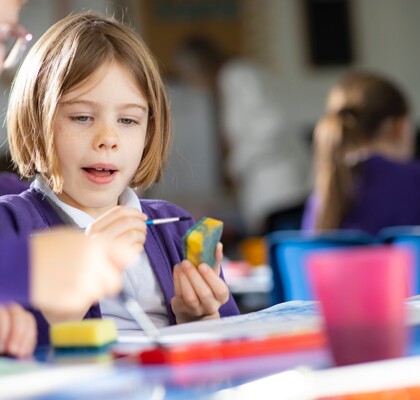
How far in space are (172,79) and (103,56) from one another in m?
6.56

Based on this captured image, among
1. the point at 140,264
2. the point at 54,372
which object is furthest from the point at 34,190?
the point at 54,372

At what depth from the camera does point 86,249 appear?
0.94m

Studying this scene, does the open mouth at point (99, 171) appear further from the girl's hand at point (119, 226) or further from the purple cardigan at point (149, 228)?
the girl's hand at point (119, 226)

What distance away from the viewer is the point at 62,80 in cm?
163

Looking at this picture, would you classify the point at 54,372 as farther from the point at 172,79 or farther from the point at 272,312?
the point at 172,79

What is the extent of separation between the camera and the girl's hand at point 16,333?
114cm

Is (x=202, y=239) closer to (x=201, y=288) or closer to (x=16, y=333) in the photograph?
(x=201, y=288)

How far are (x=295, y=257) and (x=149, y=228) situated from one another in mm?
1006

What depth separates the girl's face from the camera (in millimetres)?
1624

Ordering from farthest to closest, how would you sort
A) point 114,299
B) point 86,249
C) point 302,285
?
point 302,285 → point 114,299 → point 86,249

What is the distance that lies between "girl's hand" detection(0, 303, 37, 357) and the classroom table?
44 mm

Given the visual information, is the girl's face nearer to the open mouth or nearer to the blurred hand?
the open mouth

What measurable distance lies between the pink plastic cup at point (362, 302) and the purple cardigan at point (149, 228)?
0.63 meters

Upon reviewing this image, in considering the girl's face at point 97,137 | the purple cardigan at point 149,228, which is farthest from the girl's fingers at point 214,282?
the girl's face at point 97,137
